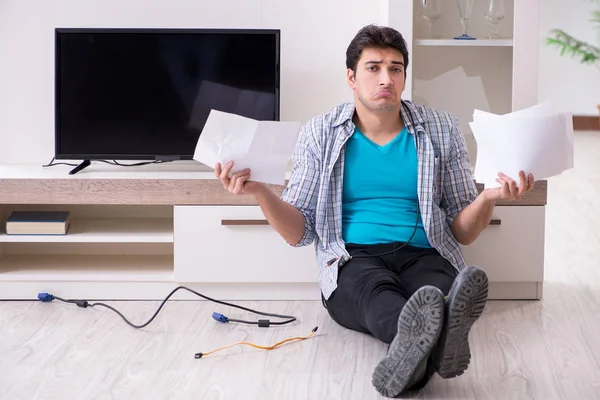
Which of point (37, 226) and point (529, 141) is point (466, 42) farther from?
point (37, 226)

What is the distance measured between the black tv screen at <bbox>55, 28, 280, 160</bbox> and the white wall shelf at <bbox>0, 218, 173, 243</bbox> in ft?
0.86

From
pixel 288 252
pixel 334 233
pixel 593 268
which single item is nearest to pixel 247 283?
pixel 288 252

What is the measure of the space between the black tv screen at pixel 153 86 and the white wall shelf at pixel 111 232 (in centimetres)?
26

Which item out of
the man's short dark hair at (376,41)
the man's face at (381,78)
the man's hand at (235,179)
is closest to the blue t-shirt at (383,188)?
the man's face at (381,78)

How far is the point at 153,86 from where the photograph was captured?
10.2ft

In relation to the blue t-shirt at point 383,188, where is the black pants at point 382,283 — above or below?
below

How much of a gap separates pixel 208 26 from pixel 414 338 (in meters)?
1.73

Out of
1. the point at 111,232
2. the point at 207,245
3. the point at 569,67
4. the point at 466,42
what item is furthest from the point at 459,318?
the point at 569,67

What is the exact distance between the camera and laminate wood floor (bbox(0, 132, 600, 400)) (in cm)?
214

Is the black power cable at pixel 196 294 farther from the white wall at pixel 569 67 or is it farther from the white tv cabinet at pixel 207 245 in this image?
the white wall at pixel 569 67

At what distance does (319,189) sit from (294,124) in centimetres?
49

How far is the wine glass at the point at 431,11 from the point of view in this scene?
3061 millimetres

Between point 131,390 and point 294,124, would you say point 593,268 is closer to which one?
point 294,124

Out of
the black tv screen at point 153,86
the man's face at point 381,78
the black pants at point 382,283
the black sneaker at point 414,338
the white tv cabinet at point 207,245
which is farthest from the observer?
the black tv screen at point 153,86
